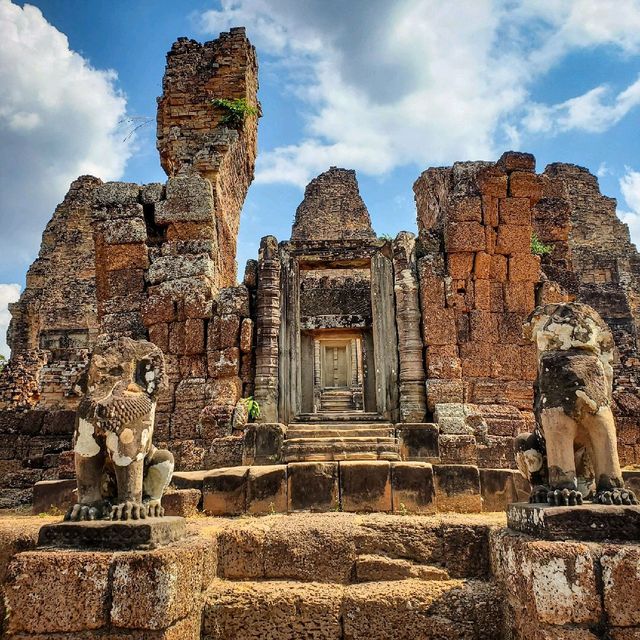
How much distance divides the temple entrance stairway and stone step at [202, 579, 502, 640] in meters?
3.34

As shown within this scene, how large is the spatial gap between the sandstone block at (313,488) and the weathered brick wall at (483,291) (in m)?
2.74

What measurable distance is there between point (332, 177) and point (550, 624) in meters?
24.8

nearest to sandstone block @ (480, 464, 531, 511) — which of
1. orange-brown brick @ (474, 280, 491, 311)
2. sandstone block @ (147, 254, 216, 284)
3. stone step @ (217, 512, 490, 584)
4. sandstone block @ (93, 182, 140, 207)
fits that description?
stone step @ (217, 512, 490, 584)

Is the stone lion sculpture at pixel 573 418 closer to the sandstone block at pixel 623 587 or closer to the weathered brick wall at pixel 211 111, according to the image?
the sandstone block at pixel 623 587

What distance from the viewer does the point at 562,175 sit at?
31516 mm

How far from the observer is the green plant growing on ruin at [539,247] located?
384 inches

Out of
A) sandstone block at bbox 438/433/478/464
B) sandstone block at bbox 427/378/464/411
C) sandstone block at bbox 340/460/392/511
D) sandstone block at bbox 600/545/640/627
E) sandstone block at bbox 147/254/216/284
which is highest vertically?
sandstone block at bbox 147/254/216/284

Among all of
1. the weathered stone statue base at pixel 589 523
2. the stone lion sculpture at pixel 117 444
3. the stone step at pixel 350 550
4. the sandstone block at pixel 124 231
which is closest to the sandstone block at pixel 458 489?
the stone step at pixel 350 550

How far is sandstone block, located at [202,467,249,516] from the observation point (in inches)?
238

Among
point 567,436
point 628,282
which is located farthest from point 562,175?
point 567,436

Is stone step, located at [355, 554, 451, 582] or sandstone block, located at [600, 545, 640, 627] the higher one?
sandstone block, located at [600, 545, 640, 627]

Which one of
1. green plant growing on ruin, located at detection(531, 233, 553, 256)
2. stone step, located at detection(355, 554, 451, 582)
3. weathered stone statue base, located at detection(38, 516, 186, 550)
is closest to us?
weathered stone statue base, located at detection(38, 516, 186, 550)

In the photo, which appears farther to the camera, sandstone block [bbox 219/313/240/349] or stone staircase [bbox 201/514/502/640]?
sandstone block [bbox 219/313/240/349]

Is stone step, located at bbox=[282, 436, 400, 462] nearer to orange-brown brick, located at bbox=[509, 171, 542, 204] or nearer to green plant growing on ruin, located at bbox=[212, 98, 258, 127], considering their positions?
orange-brown brick, located at bbox=[509, 171, 542, 204]
